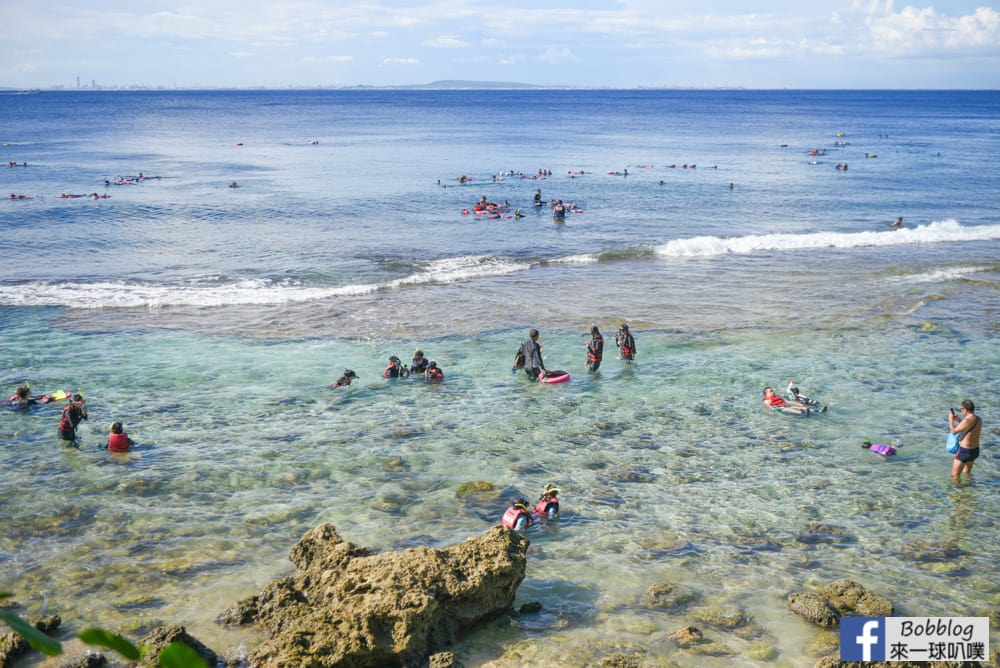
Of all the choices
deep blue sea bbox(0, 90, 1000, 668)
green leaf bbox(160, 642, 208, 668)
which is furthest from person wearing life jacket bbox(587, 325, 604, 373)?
green leaf bbox(160, 642, 208, 668)

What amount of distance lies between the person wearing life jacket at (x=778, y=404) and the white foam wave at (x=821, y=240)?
70.6 feet

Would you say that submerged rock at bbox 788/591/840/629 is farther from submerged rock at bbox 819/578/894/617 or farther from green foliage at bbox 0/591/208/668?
green foliage at bbox 0/591/208/668

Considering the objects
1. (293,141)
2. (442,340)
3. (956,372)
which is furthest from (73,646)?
(293,141)

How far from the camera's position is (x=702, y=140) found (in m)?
110

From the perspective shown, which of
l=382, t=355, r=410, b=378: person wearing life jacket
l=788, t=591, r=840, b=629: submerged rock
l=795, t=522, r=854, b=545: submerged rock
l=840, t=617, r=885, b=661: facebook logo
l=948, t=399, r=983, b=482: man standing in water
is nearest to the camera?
l=840, t=617, r=885, b=661: facebook logo

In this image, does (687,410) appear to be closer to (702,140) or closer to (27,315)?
(27,315)

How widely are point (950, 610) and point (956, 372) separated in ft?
41.6

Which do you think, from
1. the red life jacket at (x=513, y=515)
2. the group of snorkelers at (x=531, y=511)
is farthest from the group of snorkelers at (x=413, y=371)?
the red life jacket at (x=513, y=515)

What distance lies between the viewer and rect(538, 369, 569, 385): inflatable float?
21469 mm

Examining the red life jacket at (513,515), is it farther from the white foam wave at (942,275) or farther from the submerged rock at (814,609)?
the white foam wave at (942,275)

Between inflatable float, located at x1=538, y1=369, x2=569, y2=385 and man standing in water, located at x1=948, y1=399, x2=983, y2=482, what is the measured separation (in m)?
9.49

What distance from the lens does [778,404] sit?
19.2 meters

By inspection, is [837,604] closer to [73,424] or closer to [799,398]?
[799,398]

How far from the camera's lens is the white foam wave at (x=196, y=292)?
30.7 metres
